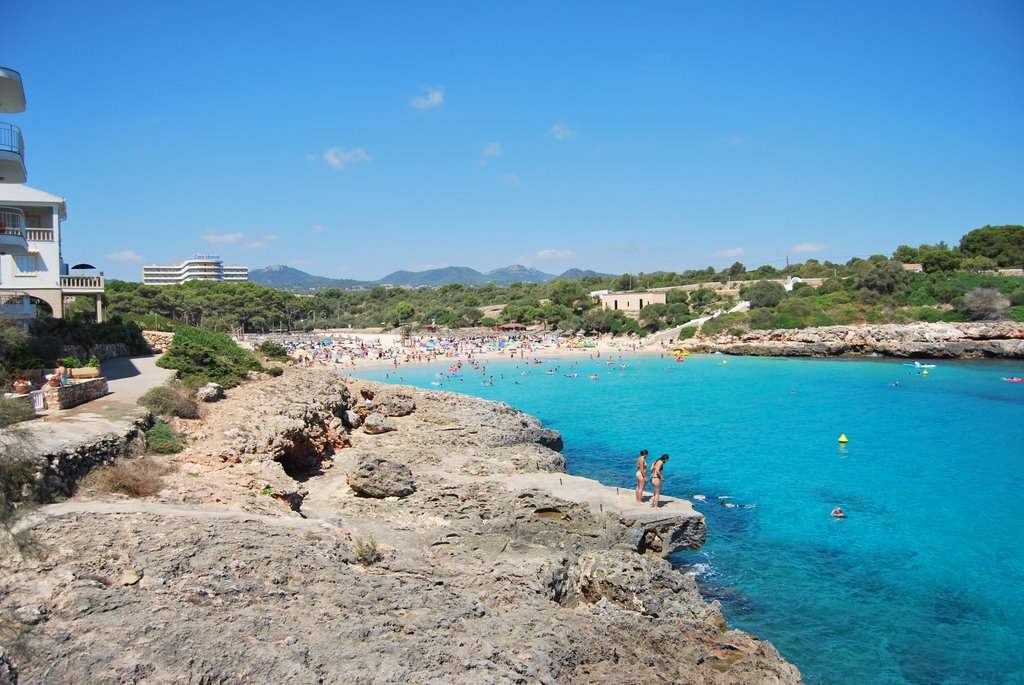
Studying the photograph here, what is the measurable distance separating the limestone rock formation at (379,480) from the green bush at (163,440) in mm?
3377

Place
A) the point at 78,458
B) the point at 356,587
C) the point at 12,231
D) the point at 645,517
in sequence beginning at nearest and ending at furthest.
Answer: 1. the point at 356,587
2. the point at 78,458
3. the point at 645,517
4. the point at 12,231

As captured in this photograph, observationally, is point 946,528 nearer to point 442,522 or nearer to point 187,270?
point 442,522

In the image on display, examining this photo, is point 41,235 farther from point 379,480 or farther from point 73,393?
point 379,480

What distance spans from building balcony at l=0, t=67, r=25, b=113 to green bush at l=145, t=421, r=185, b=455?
25.6 ft

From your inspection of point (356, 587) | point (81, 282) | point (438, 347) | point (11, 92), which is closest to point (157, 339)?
point (81, 282)

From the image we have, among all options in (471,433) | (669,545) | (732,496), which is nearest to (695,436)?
(732,496)

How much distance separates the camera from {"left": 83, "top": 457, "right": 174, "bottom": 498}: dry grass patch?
9953 mm

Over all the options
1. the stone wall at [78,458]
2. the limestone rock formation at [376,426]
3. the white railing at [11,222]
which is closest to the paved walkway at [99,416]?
the stone wall at [78,458]

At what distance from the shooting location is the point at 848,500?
60.5 ft

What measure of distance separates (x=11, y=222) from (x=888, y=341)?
57.5 m

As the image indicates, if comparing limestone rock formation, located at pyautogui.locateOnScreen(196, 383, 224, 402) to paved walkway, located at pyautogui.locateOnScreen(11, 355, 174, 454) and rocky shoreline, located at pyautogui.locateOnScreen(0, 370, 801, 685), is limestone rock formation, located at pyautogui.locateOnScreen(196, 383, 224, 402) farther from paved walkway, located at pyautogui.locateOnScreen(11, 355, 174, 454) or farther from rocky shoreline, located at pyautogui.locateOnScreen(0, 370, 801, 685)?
rocky shoreline, located at pyautogui.locateOnScreen(0, 370, 801, 685)

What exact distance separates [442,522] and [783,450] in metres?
16.4

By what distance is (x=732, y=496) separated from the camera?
18625 mm

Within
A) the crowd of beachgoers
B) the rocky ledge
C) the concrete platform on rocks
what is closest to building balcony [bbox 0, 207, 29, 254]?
the concrete platform on rocks
